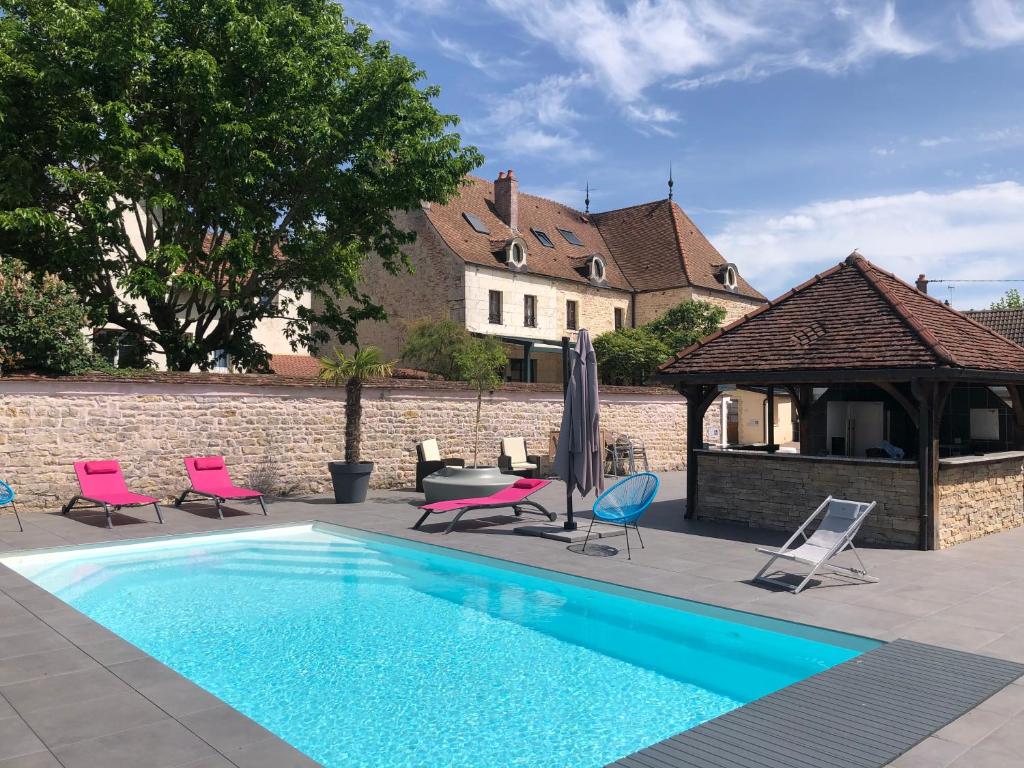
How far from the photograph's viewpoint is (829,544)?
26.9 feet

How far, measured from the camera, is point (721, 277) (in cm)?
3941

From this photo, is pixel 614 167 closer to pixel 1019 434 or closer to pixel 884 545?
pixel 1019 434

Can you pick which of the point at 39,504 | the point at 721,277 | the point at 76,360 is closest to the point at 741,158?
the point at 76,360

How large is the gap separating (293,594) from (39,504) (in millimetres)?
6936

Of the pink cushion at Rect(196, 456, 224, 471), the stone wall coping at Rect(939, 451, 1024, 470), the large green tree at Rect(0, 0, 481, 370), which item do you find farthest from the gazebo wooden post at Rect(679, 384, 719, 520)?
the pink cushion at Rect(196, 456, 224, 471)

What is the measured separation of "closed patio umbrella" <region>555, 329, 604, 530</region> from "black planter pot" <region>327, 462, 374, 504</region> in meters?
5.13

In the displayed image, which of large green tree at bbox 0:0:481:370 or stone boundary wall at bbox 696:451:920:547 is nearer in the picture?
stone boundary wall at bbox 696:451:920:547

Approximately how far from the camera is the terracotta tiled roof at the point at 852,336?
1056cm

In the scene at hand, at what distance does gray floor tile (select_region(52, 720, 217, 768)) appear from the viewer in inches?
154

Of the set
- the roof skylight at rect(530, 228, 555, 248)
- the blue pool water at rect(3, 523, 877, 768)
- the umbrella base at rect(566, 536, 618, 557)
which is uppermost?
the roof skylight at rect(530, 228, 555, 248)

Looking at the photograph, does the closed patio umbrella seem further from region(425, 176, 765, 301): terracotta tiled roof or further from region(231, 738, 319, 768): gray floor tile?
region(425, 176, 765, 301): terracotta tiled roof

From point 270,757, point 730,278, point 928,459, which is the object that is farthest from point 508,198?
point 270,757

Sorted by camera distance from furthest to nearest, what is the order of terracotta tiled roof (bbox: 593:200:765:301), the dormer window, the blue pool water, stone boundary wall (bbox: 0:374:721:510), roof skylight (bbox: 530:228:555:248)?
the dormer window < terracotta tiled roof (bbox: 593:200:765:301) < roof skylight (bbox: 530:228:555:248) < stone boundary wall (bbox: 0:374:721:510) < the blue pool water

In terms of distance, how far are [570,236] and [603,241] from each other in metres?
3.35
